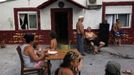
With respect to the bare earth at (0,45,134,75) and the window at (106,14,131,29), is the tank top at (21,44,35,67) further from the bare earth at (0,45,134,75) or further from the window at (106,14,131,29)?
the window at (106,14,131,29)

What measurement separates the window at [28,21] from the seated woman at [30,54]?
7659 millimetres

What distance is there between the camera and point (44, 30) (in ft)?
52.1

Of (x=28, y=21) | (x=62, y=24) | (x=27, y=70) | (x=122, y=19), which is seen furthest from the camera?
(x=62, y=24)

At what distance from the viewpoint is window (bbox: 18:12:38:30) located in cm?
1581

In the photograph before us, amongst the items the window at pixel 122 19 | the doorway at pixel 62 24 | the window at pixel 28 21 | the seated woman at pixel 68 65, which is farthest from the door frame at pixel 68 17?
the seated woman at pixel 68 65

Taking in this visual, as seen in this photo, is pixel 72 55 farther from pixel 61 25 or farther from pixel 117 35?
pixel 61 25

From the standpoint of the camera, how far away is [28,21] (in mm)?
15906

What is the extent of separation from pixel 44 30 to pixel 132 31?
5141mm

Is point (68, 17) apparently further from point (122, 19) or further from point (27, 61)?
point (27, 61)

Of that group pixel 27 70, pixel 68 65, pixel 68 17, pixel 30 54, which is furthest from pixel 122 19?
pixel 68 65

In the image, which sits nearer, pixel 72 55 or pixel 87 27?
pixel 72 55

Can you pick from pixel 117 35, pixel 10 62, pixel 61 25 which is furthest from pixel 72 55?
pixel 61 25

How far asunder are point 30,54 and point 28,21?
8.17m

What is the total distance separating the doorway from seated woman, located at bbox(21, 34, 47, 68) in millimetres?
7368
